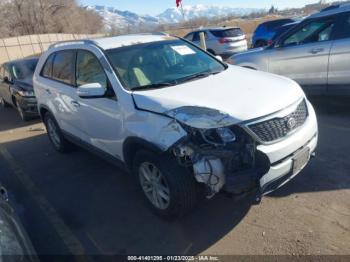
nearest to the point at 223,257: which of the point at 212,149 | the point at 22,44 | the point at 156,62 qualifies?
the point at 212,149

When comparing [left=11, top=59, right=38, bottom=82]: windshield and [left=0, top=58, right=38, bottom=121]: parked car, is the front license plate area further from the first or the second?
[left=11, top=59, right=38, bottom=82]: windshield

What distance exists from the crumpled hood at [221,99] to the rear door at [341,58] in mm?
2459

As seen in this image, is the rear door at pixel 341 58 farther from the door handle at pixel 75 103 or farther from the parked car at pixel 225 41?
the parked car at pixel 225 41

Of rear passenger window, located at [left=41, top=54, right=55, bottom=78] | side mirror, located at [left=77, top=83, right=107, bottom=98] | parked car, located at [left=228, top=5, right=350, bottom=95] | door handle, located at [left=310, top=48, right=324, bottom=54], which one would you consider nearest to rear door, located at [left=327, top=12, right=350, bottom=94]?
parked car, located at [left=228, top=5, right=350, bottom=95]

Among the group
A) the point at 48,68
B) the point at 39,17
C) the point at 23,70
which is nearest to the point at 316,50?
the point at 48,68

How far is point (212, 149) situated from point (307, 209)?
1316 mm

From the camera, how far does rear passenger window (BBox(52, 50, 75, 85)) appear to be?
4801mm

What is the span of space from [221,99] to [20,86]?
7.33 m

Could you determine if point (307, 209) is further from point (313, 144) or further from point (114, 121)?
Result: point (114, 121)

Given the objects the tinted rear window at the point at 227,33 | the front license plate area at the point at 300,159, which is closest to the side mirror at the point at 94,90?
the front license plate area at the point at 300,159

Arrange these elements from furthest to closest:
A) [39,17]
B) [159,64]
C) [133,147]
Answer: [39,17]
[159,64]
[133,147]

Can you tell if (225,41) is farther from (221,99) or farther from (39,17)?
(39,17)

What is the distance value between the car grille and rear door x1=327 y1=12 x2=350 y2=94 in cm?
292

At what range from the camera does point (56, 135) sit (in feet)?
19.6
